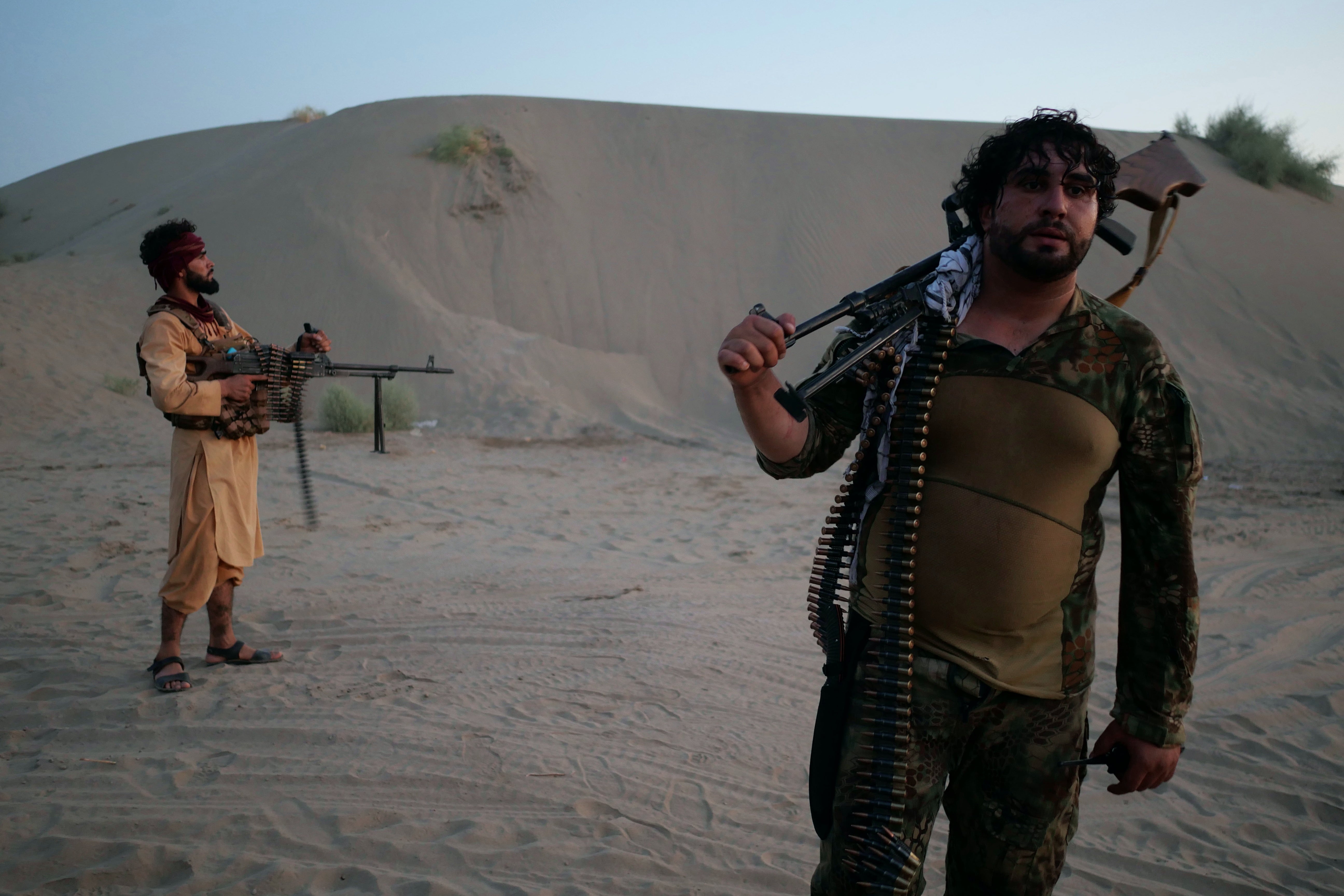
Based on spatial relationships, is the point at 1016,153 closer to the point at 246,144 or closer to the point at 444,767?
the point at 444,767

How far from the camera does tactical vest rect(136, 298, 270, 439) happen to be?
4531 millimetres

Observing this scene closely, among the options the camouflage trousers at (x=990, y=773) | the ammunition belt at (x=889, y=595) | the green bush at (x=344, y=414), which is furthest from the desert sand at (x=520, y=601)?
the ammunition belt at (x=889, y=595)

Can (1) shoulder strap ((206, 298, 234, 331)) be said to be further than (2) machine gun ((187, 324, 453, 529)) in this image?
Yes

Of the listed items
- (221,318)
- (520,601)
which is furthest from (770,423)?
(520,601)

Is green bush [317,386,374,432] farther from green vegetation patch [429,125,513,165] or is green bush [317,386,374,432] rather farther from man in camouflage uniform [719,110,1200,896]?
man in camouflage uniform [719,110,1200,896]

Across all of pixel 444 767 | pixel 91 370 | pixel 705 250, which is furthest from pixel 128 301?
pixel 444 767

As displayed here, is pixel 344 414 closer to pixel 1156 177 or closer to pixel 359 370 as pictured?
pixel 359 370

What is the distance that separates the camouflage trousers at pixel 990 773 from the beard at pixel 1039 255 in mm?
869

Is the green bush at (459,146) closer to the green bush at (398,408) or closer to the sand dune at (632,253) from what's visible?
the sand dune at (632,253)

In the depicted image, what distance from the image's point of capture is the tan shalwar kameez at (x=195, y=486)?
174 inches

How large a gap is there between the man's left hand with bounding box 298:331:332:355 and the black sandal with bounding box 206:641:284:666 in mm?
1714

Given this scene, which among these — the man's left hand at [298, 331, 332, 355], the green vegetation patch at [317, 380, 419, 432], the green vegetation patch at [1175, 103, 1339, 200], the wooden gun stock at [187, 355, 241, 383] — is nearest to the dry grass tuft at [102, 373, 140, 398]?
the green vegetation patch at [317, 380, 419, 432]

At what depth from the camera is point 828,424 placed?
206 cm

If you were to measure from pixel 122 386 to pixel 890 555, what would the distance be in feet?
55.8
